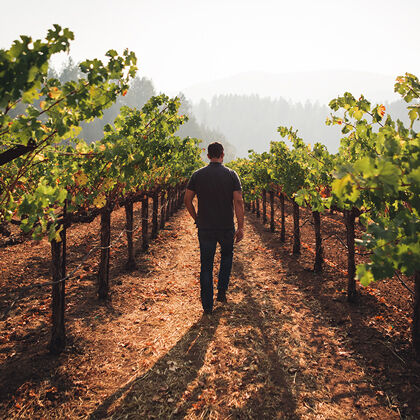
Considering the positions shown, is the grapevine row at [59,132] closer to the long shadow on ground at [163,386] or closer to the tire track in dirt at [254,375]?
the long shadow on ground at [163,386]

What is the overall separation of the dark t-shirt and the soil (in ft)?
6.24

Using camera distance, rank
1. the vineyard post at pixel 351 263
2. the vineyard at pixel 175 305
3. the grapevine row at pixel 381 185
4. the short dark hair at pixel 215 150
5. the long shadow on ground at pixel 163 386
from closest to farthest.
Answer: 1. the grapevine row at pixel 381 185
2. the vineyard at pixel 175 305
3. the long shadow on ground at pixel 163 386
4. the short dark hair at pixel 215 150
5. the vineyard post at pixel 351 263

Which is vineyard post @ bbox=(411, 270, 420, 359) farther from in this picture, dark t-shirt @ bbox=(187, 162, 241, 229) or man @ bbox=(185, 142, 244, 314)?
Result: dark t-shirt @ bbox=(187, 162, 241, 229)

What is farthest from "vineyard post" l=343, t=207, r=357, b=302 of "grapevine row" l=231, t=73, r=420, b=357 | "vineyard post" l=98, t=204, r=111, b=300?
"vineyard post" l=98, t=204, r=111, b=300

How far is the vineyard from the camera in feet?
7.54

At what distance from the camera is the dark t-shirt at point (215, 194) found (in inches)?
175

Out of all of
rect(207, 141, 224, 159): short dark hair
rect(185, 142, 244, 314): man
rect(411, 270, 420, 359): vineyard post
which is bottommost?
rect(411, 270, 420, 359): vineyard post

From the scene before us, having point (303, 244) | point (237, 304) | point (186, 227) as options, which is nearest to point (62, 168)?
point (237, 304)

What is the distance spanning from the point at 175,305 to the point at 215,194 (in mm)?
2840

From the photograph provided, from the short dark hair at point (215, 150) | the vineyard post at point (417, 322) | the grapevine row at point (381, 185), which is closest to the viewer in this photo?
the grapevine row at point (381, 185)

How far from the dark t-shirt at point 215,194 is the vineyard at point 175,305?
1.14m

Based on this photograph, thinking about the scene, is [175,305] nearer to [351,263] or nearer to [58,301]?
[58,301]

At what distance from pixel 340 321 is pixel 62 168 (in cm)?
596

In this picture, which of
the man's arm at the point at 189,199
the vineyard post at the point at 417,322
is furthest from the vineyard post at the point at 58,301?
the vineyard post at the point at 417,322
